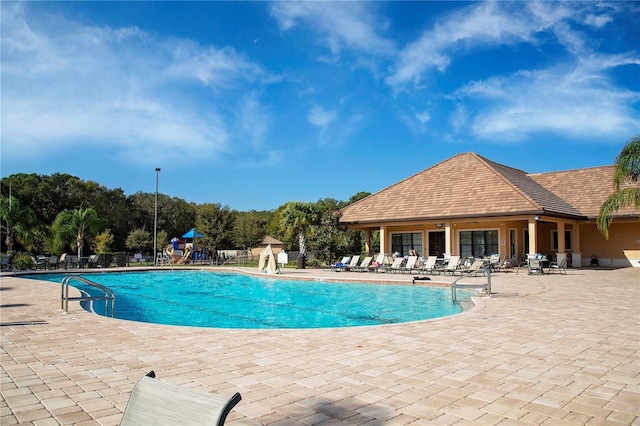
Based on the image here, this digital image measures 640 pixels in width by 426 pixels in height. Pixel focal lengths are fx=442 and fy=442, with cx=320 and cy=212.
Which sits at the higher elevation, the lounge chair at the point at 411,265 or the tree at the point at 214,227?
the tree at the point at 214,227

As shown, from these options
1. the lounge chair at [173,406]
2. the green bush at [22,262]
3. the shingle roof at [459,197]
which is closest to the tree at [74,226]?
the green bush at [22,262]

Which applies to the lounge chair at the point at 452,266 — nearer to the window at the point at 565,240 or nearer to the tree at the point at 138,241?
the window at the point at 565,240

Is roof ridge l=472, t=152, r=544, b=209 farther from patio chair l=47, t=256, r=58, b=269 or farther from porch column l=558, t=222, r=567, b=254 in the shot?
patio chair l=47, t=256, r=58, b=269

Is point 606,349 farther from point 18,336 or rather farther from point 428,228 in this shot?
point 428,228

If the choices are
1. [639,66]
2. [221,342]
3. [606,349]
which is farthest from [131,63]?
[639,66]

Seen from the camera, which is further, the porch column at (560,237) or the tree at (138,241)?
the tree at (138,241)

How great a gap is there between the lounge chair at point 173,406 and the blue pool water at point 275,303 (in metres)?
8.86

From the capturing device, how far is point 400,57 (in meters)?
19.5

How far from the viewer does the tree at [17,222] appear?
2855cm

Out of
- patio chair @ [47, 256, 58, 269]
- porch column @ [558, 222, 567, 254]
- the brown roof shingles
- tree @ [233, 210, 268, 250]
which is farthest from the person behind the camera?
tree @ [233, 210, 268, 250]

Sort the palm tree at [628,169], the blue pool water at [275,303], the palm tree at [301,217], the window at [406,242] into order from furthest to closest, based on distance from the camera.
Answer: the palm tree at [301,217], the window at [406,242], the palm tree at [628,169], the blue pool water at [275,303]

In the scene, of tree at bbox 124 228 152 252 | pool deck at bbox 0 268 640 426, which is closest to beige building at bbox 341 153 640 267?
pool deck at bbox 0 268 640 426

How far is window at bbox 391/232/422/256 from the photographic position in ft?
90.1

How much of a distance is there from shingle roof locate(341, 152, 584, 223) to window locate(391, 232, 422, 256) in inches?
86.4
